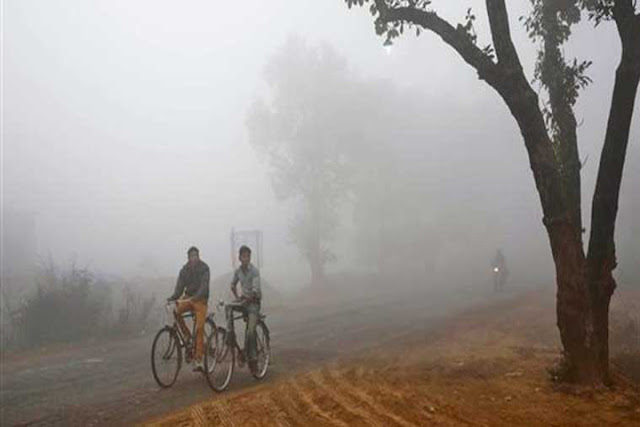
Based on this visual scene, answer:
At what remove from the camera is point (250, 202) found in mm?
93938

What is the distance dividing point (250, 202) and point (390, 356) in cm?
8173

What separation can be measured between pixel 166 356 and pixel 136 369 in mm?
2667

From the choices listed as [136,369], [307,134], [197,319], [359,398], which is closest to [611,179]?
[359,398]

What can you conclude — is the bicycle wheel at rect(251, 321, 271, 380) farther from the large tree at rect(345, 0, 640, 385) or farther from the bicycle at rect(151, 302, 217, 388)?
the large tree at rect(345, 0, 640, 385)

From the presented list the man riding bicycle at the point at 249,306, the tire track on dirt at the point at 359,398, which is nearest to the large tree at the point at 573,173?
the tire track on dirt at the point at 359,398

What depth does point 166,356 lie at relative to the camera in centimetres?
1047

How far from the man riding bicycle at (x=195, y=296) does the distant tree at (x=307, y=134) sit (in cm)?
2642

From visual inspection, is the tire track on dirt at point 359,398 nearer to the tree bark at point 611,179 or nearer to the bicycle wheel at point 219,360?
the bicycle wheel at point 219,360

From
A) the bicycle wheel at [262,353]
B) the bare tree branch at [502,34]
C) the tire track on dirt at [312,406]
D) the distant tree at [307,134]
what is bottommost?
the tire track on dirt at [312,406]

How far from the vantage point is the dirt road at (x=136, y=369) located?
9117mm

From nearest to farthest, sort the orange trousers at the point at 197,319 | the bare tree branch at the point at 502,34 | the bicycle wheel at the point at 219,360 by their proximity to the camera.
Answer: the bare tree branch at the point at 502,34 → the bicycle wheel at the point at 219,360 → the orange trousers at the point at 197,319

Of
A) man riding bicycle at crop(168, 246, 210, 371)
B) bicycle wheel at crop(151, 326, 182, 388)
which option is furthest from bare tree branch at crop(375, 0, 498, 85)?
bicycle wheel at crop(151, 326, 182, 388)

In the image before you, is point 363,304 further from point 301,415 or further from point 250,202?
point 250,202

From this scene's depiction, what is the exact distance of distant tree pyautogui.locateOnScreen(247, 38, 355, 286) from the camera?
125ft
